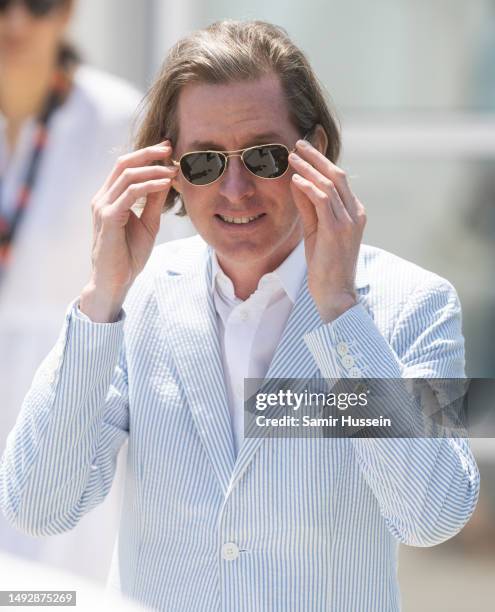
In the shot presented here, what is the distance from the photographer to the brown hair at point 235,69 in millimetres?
1989

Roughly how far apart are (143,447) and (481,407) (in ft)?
2.15

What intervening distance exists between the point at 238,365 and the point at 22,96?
1.76 m

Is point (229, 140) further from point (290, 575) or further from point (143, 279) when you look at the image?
point (290, 575)

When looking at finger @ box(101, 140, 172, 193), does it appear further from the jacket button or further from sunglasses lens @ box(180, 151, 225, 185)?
the jacket button

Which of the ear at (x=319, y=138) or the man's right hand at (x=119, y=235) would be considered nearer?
the man's right hand at (x=119, y=235)

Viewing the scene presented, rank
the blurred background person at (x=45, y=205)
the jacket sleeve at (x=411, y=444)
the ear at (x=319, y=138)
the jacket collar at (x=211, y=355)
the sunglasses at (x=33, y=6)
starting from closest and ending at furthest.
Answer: the jacket sleeve at (x=411, y=444), the jacket collar at (x=211, y=355), the ear at (x=319, y=138), the sunglasses at (x=33, y=6), the blurred background person at (x=45, y=205)

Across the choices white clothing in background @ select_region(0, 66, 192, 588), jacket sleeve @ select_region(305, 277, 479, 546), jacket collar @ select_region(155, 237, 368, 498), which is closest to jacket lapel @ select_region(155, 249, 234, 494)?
jacket collar @ select_region(155, 237, 368, 498)

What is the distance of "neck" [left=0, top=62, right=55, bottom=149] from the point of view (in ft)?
11.1

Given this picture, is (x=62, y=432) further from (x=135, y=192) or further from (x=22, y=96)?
(x=22, y=96)

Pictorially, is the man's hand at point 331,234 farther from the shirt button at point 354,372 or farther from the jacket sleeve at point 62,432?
the jacket sleeve at point 62,432

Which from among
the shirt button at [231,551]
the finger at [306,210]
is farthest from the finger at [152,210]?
the shirt button at [231,551]

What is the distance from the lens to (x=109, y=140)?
3408 mm

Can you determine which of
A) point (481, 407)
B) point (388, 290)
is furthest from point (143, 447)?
point (481, 407)

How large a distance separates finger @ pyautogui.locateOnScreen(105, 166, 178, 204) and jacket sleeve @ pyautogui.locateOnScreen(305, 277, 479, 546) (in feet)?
1.35
